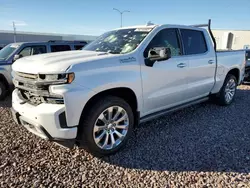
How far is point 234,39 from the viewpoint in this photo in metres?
38.8

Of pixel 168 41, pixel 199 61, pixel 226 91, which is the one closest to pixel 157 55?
pixel 168 41

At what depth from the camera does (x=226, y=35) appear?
38.8 metres

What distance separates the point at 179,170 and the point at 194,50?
2601mm

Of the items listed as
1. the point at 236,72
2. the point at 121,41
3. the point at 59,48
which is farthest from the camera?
the point at 59,48

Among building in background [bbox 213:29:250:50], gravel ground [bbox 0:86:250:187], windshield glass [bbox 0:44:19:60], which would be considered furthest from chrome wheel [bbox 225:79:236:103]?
building in background [bbox 213:29:250:50]

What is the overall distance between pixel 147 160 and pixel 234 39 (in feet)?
138

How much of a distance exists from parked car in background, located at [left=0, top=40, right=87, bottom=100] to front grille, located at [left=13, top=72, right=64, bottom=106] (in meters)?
3.31

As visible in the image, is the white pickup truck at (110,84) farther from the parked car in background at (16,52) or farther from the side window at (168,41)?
the parked car in background at (16,52)

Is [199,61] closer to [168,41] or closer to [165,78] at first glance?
[168,41]

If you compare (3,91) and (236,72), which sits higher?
(236,72)

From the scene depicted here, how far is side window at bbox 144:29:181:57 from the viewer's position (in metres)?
3.70

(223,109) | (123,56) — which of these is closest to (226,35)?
(223,109)

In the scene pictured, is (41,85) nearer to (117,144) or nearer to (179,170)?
(117,144)

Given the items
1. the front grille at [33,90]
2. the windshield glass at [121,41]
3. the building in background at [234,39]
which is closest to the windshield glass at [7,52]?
the windshield glass at [121,41]
